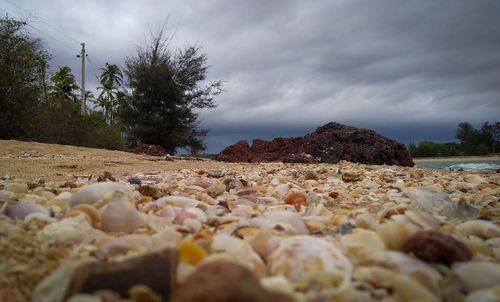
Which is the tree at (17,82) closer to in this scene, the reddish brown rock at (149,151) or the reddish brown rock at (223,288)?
the reddish brown rock at (149,151)

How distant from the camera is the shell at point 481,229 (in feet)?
4.01

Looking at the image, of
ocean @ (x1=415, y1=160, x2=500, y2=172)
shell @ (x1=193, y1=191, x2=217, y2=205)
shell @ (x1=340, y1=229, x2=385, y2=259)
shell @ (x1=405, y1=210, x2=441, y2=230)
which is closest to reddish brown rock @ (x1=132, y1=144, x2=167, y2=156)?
shell @ (x1=193, y1=191, x2=217, y2=205)

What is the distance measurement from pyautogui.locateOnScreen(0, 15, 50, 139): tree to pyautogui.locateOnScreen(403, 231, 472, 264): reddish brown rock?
1275 cm

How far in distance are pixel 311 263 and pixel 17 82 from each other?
13.4 metres

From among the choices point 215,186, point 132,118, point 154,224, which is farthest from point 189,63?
point 154,224

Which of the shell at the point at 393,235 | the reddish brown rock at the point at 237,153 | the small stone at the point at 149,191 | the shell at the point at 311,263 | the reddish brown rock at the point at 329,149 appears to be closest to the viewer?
the shell at the point at 311,263

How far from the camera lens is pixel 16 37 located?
35.3 ft

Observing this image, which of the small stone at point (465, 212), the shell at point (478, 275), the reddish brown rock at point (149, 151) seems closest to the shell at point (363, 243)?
the shell at point (478, 275)

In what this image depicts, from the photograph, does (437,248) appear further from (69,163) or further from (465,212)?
(69,163)

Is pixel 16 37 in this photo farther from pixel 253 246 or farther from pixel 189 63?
pixel 253 246

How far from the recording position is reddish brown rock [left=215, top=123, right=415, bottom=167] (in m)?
8.40

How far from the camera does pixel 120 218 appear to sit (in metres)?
1.23

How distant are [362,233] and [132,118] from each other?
15.0 metres

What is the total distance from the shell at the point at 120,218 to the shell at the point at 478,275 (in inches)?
47.4
